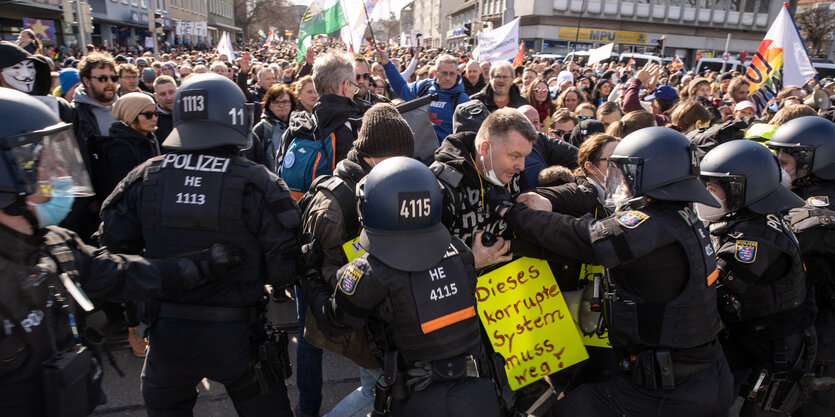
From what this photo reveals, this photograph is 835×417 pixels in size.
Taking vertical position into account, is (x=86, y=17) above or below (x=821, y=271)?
above

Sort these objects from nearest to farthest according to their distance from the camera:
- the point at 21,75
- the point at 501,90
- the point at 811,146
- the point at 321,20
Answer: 1. the point at 811,146
2. the point at 21,75
3. the point at 501,90
4. the point at 321,20

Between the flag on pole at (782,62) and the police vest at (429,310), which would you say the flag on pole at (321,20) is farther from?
the police vest at (429,310)

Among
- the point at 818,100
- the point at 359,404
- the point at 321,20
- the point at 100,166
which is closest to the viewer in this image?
the point at 359,404

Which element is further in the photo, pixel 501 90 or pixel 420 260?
pixel 501 90

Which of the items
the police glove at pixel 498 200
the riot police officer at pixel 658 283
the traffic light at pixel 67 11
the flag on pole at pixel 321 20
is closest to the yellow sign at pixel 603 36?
the flag on pole at pixel 321 20

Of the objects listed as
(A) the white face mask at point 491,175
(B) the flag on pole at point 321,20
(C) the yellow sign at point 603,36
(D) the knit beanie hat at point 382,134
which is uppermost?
(C) the yellow sign at point 603,36

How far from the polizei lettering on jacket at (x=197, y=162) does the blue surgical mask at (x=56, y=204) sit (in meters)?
0.42

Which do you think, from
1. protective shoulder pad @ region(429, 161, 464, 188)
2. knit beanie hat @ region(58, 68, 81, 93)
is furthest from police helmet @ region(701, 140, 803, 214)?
knit beanie hat @ region(58, 68, 81, 93)

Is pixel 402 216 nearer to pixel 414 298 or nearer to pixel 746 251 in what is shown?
pixel 414 298

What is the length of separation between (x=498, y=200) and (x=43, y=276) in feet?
6.58

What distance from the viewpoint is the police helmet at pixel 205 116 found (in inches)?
87.1

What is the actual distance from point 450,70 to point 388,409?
443 cm

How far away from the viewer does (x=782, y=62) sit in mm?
8188

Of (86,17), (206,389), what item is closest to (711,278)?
(206,389)
